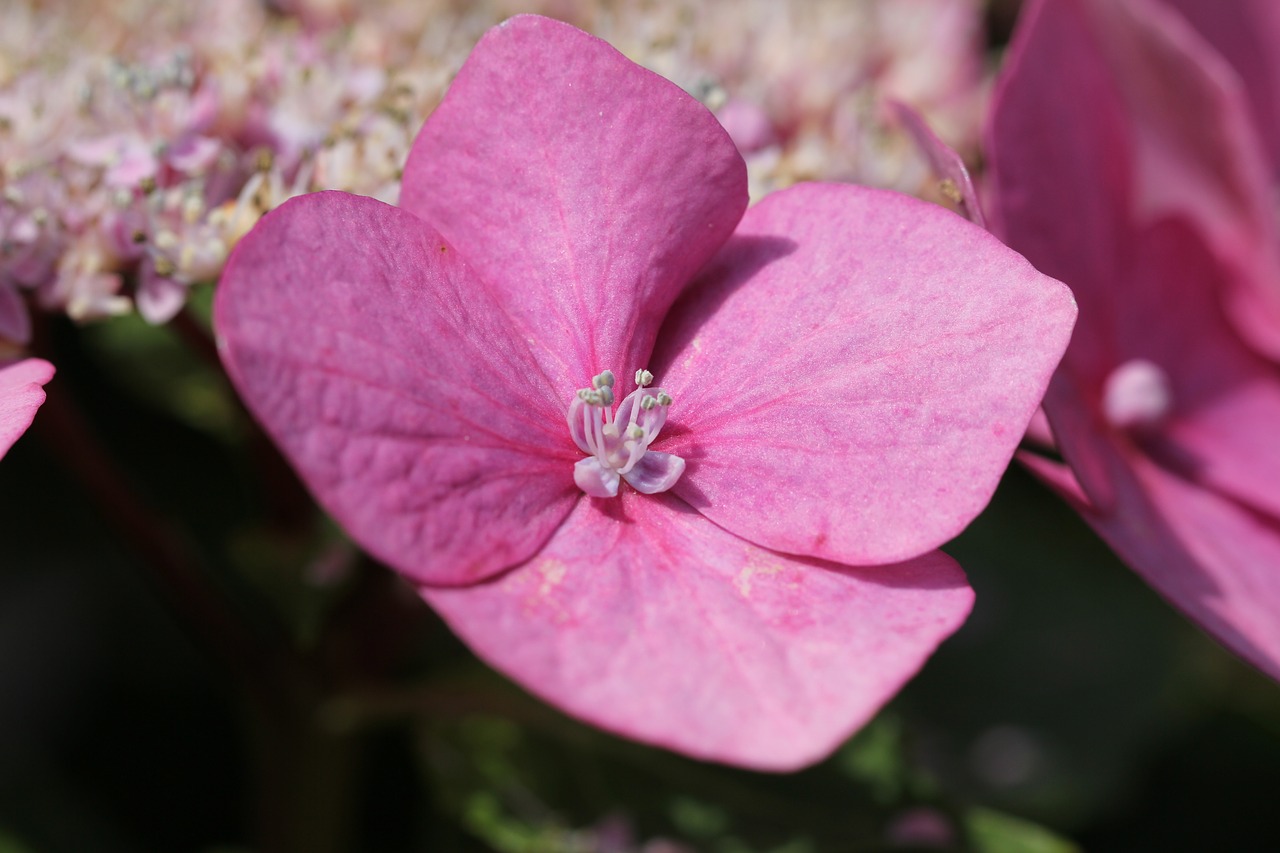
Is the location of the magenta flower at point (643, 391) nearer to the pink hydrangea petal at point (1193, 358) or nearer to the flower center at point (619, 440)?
the flower center at point (619, 440)

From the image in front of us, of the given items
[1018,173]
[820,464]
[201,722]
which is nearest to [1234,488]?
[1018,173]

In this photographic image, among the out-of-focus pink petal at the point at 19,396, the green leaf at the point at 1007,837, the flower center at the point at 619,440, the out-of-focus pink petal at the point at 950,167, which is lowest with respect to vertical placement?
the green leaf at the point at 1007,837

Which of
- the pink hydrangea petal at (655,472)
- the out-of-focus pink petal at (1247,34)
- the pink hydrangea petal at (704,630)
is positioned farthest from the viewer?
the out-of-focus pink petal at (1247,34)

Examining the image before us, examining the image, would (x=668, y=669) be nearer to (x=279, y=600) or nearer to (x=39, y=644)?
(x=279, y=600)

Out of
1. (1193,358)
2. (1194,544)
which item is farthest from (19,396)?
(1193,358)

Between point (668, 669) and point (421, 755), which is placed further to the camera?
point (421, 755)

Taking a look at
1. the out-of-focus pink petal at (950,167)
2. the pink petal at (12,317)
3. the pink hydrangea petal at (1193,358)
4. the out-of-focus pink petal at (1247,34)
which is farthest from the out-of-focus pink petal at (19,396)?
the out-of-focus pink petal at (1247,34)

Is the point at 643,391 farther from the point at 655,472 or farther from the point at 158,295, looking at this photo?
the point at 158,295
